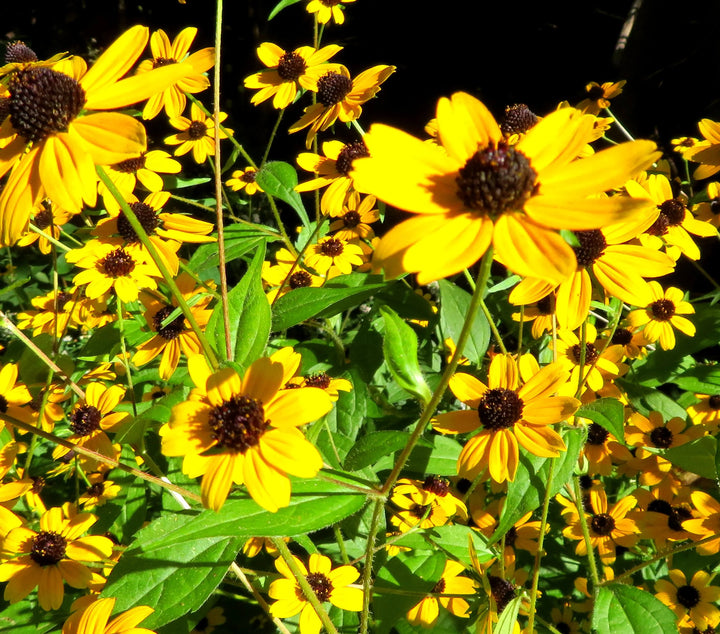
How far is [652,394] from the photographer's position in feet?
7.47

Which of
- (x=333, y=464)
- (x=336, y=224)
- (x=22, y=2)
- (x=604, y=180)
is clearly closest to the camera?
(x=604, y=180)

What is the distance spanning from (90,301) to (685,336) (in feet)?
7.96

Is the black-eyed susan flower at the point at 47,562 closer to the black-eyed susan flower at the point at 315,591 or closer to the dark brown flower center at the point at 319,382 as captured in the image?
the black-eyed susan flower at the point at 315,591

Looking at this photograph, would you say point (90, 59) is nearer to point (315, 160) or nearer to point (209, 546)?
point (315, 160)

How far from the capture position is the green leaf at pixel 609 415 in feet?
4.45

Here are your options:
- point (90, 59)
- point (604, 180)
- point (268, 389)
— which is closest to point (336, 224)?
point (268, 389)

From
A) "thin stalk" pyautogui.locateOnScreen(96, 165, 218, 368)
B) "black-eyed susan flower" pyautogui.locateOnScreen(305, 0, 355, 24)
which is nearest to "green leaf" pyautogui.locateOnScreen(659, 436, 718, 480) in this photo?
"thin stalk" pyautogui.locateOnScreen(96, 165, 218, 368)

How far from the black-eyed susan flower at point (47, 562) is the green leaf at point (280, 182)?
125cm

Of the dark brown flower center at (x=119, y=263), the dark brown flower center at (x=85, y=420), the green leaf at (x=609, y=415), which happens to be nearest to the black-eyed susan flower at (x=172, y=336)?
the dark brown flower center at (x=119, y=263)

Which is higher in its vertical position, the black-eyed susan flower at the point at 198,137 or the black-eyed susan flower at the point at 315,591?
the black-eyed susan flower at the point at 198,137

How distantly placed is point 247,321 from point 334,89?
1.37 metres

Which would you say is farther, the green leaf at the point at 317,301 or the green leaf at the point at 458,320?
the green leaf at the point at 458,320

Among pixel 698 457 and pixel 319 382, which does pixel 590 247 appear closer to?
pixel 698 457

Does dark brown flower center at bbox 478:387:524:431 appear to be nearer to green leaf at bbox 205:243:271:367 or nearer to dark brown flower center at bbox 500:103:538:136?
green leaf at bbox 205:243:271:367
